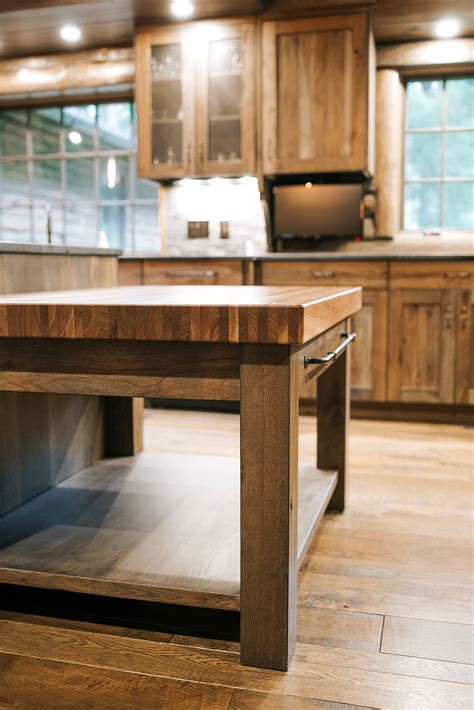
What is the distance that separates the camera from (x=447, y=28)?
416cm

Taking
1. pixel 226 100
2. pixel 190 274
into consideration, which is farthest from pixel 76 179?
pixel 190 274

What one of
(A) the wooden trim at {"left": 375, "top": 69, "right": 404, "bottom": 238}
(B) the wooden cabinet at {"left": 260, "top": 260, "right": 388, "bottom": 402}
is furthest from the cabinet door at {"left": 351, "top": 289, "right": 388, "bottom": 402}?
(A) the wooden trim at {"left": 375, "top": 69, "right": 404, "bottom": 238}

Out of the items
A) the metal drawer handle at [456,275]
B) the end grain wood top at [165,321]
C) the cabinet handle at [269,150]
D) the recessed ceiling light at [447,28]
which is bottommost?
the end grain wood top at [165,321]

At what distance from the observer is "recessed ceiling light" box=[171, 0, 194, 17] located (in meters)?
4.07

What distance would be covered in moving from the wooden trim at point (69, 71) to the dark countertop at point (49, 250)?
8.78 feet

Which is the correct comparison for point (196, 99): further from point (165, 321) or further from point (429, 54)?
point (165, 321)

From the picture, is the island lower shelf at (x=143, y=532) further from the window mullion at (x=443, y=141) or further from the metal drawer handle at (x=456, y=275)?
the window mullion at (x=443, y=141)

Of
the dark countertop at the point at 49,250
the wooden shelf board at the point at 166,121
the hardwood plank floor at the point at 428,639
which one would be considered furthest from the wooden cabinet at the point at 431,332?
the hardwood plank floor at the point at 428,639

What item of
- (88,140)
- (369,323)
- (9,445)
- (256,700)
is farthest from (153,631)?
(88,140)

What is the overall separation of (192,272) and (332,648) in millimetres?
2875

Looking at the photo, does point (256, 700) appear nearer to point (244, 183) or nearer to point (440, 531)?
point (440, 531)

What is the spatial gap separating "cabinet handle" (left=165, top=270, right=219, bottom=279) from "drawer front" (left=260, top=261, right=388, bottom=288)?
29 centimetres

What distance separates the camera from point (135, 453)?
2502mm

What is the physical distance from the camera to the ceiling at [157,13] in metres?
3.94
